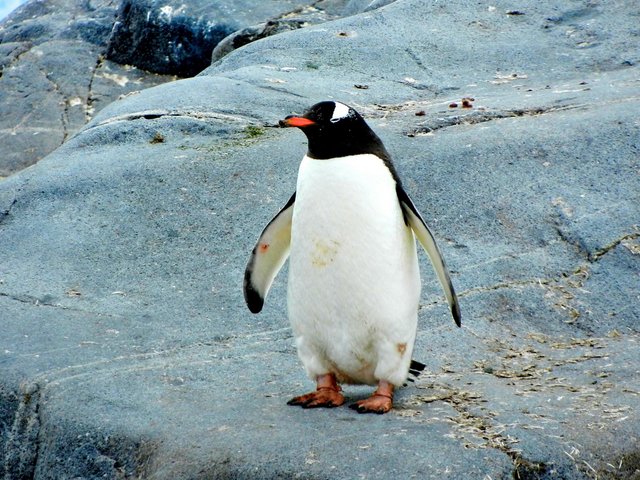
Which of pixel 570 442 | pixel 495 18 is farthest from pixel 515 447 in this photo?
pixel 495 18

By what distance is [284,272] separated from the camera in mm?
5344

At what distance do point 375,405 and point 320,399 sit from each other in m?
0.21

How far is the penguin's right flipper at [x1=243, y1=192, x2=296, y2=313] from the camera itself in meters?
4.02

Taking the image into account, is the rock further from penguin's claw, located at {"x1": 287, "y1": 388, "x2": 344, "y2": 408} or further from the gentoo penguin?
penguin's claw, located at {"x1": 287, "y1": 388, "x2": 344, "y2": 408}

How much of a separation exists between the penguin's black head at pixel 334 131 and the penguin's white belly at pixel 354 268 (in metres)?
0.03

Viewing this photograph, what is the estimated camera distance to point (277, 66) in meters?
7.36

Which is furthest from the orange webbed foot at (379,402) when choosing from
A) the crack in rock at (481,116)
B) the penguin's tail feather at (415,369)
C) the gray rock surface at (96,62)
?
the gray rock surface at (96,62)

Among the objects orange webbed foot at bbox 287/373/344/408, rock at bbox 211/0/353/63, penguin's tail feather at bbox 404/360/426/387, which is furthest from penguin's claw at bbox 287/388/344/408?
rock at bbox 211/0/353/63

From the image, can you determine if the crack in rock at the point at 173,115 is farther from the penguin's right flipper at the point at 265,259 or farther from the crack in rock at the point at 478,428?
the crack in rock at the point at 478,428

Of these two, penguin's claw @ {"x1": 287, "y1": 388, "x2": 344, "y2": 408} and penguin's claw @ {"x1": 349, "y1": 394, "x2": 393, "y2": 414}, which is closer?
penguin's claw @ {"x1": 349, "y1": 394, "x2": 393, "y2": 414}

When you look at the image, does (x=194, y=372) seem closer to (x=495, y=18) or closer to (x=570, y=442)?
(x=570, y=442)

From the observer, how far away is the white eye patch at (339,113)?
3.53 m

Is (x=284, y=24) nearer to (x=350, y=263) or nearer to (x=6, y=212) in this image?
(x=6, y=212)

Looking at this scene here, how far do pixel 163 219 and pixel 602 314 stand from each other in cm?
233
